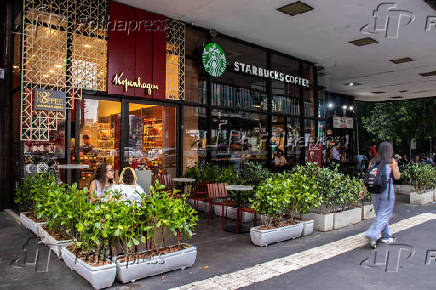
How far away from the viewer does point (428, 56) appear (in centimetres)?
1293

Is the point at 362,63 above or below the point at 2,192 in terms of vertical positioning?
above

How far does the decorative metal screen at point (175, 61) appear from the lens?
9453mm

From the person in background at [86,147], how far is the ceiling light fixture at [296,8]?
5691 millimetres

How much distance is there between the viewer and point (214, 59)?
1052cm

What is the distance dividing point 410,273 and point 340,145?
17017 mm

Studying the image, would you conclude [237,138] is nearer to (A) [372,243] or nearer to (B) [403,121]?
(A) [372,243]

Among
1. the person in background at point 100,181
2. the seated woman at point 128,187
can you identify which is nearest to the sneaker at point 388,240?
the seated woman at point 128,187

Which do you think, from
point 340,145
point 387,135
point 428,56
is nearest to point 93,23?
point 428,56

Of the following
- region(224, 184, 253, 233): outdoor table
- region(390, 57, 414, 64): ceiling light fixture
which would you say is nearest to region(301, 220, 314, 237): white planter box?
region(224, 184, 253, 233): outdoor table

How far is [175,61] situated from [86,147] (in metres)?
3.35

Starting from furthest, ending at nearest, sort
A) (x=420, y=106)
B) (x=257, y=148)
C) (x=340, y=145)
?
1. (x=420, y=106)
2. (x=340, y=145)
3. (x=257, y=148)

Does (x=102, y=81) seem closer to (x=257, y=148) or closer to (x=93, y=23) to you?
(x=93, y=23)

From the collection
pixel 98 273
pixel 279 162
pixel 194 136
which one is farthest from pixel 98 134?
pixel 279 162

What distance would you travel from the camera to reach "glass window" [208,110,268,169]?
10.7 m
